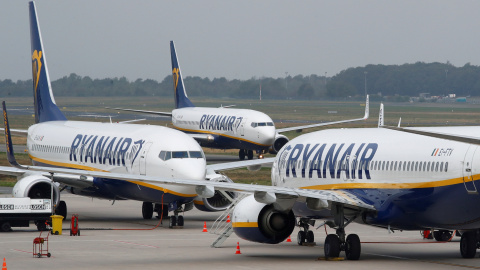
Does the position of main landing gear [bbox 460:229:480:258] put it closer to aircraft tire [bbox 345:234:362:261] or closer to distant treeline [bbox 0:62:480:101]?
aircraft tire [bbox 345:234:362:261]

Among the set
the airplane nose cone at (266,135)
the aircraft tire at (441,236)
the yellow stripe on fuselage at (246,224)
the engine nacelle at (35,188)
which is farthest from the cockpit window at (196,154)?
the airplane nose cone at (266,135)

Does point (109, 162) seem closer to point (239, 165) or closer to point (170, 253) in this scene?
point (239, 165)

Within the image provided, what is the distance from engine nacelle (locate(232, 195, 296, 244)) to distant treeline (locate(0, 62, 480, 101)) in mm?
135227

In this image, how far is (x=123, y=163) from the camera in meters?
35.7

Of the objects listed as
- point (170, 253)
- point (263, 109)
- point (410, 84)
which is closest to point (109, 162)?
point (170, 253)

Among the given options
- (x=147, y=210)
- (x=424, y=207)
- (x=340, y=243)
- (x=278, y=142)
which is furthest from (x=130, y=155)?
(x=278, y=142)

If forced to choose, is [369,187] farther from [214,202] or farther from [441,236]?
[214,202]

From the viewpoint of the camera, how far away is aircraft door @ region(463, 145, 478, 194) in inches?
824

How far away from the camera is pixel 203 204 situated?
34.9 metres

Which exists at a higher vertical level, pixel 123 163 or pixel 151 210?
pixel 123 163

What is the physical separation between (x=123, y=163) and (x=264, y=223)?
40.4 ft

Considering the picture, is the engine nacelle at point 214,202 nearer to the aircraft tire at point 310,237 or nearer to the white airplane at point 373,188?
the aircraft tire at point 310,237

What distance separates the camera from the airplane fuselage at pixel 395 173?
21.5 m

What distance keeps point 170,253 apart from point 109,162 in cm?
1127
